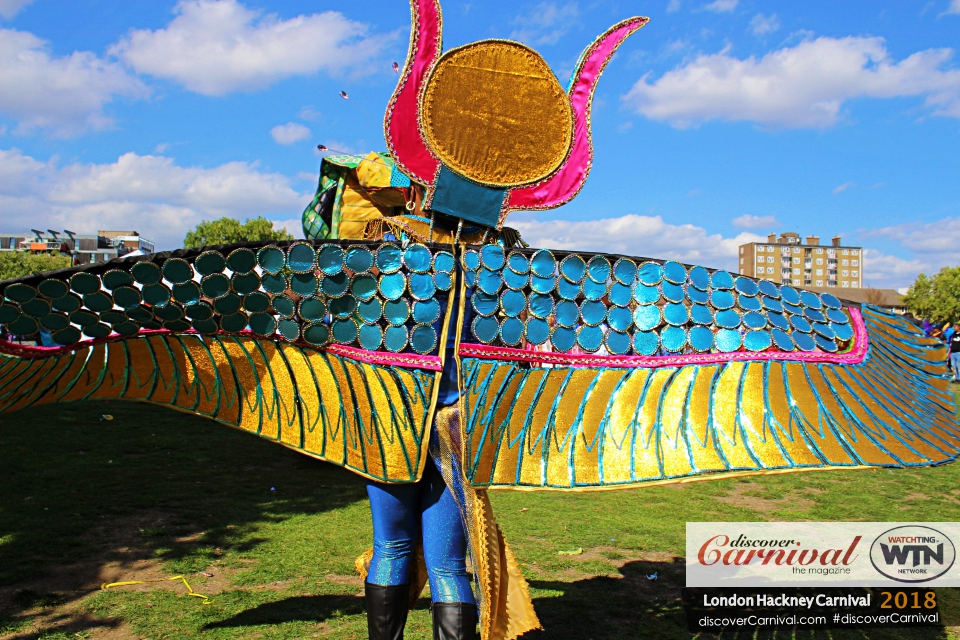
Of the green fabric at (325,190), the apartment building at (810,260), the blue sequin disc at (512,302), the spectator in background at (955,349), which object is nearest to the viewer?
the blue sequin disc at (512,302)

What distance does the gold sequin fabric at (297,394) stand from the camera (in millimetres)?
2229

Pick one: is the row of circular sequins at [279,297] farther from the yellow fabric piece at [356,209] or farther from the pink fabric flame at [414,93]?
the yellow fabric piece at [356,209]

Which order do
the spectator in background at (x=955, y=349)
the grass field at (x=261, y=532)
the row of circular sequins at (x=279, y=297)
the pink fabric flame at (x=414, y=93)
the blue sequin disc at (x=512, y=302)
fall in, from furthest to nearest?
→ the spectator in background at (x=955, y=349) → the grass field at (x=261, y=532) → the blue sequin disc at (x=512, y=302) → the pink fabric flame at (x=414, y=93) → the row of circular sequins at (x=279, y=297)

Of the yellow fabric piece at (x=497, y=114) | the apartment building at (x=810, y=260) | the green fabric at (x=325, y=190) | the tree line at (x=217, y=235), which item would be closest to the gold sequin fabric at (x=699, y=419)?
the yellow fabric piece at (x=497, y=114)

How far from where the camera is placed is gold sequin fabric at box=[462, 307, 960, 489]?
6.91ft

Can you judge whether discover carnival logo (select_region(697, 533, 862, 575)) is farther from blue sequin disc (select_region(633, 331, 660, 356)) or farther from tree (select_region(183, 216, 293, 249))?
tree (select_region(183, 216, 293, 249))

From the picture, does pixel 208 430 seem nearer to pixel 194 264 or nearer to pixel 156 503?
pixel 156 503

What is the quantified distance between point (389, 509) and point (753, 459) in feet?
4.00

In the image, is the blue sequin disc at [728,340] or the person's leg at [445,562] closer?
the blue sequin disc at [728,340]

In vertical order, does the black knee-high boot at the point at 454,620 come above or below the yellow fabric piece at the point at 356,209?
below

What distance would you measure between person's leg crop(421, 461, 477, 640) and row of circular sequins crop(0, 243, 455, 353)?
545 millimetres

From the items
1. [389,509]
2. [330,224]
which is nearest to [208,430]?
[330,224]

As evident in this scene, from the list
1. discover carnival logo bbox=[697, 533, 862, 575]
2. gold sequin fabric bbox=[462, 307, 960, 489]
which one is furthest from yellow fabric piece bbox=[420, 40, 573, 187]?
discover carnival logo bbox=[697, 533, 862, 575]

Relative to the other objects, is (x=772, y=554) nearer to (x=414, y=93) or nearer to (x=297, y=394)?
(x=297, y=394)
